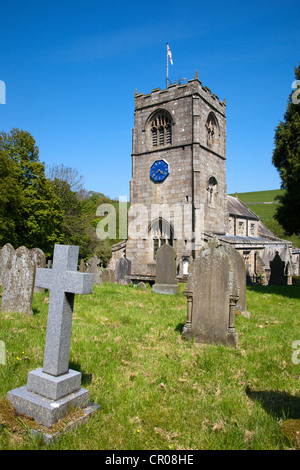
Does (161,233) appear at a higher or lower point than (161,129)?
lower

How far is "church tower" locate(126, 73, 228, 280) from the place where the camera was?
65.3ft

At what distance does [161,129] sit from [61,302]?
68.7 ft

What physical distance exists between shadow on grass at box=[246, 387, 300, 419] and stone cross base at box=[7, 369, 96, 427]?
6.39 ft

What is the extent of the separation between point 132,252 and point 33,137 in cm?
1451

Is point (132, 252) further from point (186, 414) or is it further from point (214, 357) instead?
point (186, 414)

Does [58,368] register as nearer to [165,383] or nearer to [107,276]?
[165,383]

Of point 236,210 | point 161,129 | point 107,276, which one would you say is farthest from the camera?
point 236,210

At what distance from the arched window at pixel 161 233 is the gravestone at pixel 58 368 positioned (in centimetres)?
1776

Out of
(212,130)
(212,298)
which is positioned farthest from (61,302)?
(212,130)

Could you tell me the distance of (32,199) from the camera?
24.7m

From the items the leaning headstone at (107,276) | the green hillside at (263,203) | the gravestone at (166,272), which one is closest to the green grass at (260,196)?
the green hillside at (263,203)
